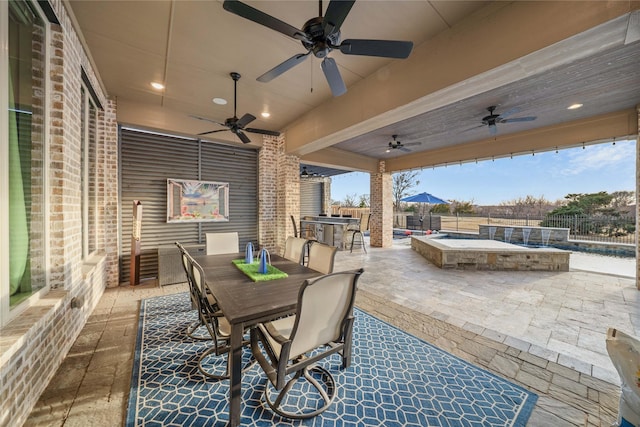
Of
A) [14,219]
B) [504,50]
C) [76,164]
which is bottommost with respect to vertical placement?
[14,219]

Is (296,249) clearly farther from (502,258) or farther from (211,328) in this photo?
(502,258)

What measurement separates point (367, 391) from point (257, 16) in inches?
109

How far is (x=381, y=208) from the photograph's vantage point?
26.6 ft

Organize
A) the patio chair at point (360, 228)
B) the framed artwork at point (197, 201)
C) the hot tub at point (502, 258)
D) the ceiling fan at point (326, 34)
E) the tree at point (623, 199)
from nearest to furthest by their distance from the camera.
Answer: the ceiling fan at point (326, 34), the framed artwork at point (197, 201), the hot tub at point (502, 258), the patio chair at point (360, 228), the tree at point (623, 199)

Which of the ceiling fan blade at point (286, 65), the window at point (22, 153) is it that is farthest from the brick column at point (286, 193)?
the window at point (22, 153)

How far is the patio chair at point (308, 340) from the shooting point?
→ 1.37 m

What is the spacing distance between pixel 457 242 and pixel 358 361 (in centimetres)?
518

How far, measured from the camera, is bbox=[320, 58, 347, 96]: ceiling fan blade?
2126 mm

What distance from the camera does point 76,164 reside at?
8.27ft

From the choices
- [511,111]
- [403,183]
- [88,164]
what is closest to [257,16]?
[88,164]

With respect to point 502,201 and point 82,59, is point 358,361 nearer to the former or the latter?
point 82,59

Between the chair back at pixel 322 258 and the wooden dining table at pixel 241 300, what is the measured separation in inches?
7.3

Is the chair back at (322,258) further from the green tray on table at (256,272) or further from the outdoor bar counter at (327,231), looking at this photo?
the outdoor bar counter at (327,231)

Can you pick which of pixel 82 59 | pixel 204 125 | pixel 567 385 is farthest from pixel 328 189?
pixel 567 385
